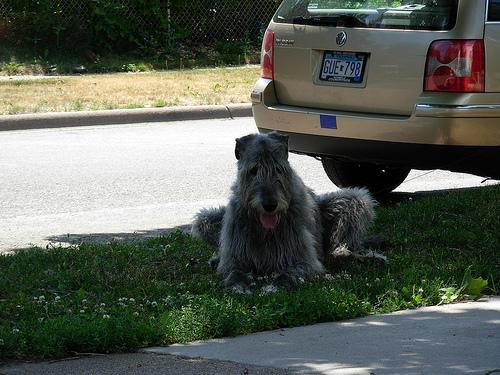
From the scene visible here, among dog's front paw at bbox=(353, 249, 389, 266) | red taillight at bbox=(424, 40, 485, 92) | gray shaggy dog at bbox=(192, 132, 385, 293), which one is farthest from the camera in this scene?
red taillight at bbox=(424, 40, 485, 92)

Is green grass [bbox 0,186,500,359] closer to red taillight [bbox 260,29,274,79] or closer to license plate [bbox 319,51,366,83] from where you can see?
license plate [bbox 319,51,366,83]

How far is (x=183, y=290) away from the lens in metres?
6.29

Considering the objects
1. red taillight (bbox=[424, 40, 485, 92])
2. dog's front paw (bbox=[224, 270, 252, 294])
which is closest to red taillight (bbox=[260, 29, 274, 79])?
red taillight (bbox=[424, 40, 485, 92])

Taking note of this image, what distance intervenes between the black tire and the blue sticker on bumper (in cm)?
102

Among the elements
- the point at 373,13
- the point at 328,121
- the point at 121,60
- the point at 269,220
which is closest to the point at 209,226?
the point at 269,220

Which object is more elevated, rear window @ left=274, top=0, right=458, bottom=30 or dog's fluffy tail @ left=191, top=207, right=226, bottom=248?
rear window @ left=274, top=0, right=458, bottom=30

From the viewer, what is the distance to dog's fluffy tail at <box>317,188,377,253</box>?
22.8 ft

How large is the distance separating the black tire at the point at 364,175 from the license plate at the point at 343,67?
119 cm

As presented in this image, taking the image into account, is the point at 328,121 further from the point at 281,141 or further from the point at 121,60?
the point at 121,60

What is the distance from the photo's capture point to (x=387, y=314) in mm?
5738

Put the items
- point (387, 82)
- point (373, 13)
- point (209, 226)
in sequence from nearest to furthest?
point (209, 226)
point (387, 82)
point (373, 13)

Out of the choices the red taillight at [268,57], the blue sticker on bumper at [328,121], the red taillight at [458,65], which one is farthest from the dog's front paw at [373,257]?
the red taillight at [268,57]

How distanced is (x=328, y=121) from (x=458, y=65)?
1166 mm

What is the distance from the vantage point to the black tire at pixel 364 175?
30.5ft
